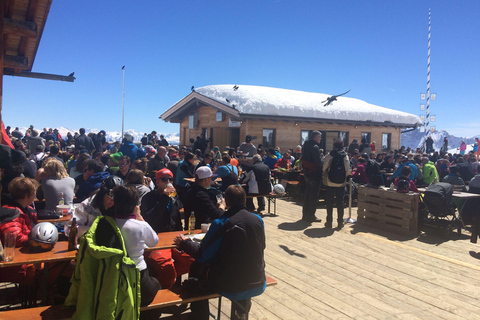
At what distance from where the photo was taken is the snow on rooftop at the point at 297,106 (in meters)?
18.0

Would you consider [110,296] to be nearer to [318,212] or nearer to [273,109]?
[318,212]

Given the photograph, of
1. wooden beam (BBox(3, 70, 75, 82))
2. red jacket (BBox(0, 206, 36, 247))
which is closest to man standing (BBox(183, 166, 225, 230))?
red jacket (BBox(0, 206, 36, 247))

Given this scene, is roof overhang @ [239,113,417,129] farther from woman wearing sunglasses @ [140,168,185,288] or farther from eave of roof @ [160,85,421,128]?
woman wearing sunglasses @ [140,168,185,288]

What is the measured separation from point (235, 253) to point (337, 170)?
16.8 ft

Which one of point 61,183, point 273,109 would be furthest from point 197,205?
point 273,109

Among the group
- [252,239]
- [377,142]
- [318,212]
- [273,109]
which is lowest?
[318,212]

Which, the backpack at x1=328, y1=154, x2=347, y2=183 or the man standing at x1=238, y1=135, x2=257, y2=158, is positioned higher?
the man standing at x1=238, y1=135, x2=257, y2=158

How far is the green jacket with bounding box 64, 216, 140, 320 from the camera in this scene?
2.48m

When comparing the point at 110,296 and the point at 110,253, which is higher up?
the point at 110,253

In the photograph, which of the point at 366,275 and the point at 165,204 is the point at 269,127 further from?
the point at 165,204

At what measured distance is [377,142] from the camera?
22.2 meters

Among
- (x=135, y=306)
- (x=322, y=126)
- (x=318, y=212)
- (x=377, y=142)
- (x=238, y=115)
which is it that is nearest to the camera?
(x=135, y=306)

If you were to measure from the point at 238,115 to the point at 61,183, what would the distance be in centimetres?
1197

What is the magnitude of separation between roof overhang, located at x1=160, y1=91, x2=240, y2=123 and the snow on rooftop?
0.30 meters
